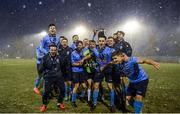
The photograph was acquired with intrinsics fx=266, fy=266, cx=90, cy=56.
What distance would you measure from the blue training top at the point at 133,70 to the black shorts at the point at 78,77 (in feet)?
9.31

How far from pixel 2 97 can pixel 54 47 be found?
3988mm

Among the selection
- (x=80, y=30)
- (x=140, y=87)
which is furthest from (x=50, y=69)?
(x=80, y=30)

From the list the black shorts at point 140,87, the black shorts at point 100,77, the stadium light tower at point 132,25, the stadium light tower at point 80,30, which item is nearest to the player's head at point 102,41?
the black shorts at point 100,77

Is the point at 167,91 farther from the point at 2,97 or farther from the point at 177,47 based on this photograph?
the point at 177,47

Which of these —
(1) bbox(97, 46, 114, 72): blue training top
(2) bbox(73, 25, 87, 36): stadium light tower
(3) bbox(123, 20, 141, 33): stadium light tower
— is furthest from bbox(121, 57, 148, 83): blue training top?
(2) bbox(73, 25, 87, 36): stadium light tower

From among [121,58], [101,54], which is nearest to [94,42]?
[101,54]

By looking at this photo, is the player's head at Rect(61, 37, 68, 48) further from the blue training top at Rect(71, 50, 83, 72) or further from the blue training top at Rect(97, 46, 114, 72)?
the blue training top at Rect(97, 46, 114, 72)

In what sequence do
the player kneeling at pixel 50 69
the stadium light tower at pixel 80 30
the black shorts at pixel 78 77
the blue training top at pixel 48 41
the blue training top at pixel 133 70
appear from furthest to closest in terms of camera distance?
the stadium light tower at pixel 80 30, the blue training top at pixel 48 41, the black shorts at pixel 78 77, the player kneeling at pixel 50 69, the blue training top at pixel 133 70

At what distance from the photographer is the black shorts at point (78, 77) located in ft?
34.5

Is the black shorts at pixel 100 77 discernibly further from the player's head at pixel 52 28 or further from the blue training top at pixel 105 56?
the player's head at pixel 52 28

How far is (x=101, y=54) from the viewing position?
9828mm

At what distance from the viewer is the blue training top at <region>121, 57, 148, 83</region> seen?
26.1ft

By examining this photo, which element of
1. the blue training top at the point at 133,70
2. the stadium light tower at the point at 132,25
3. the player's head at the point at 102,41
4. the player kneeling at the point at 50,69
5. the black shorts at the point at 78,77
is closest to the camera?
the blue training top at the point at 133,70

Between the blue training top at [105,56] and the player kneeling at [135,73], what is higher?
the blue training top at [105,56]
